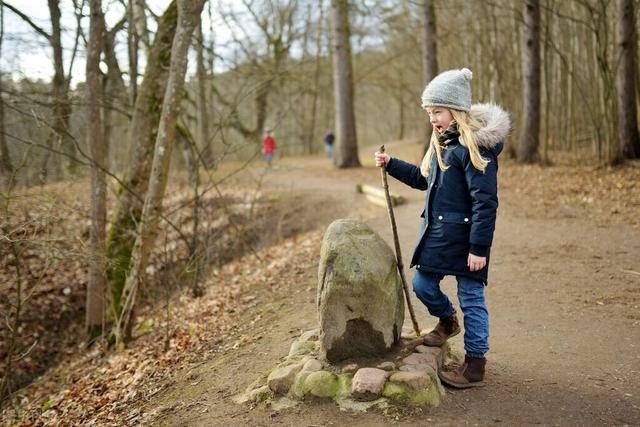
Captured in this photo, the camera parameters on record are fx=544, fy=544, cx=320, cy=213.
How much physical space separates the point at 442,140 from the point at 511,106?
55.2 ft

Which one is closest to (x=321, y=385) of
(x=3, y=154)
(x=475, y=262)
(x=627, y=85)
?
(x=475, y=262)

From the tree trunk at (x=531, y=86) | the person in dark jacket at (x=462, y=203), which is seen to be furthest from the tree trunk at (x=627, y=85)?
the person in dark jacket at (x=462, y=203)

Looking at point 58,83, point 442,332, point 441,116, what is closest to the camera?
point 441,116

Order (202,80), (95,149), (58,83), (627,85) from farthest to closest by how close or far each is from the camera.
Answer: (627,85) → (202,80) → (58,83) → (95,149)

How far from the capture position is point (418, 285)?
4168 mm

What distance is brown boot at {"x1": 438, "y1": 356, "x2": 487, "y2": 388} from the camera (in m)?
4.07

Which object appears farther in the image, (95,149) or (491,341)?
(95,149)

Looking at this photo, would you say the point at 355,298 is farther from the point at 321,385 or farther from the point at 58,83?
the point at 58,83

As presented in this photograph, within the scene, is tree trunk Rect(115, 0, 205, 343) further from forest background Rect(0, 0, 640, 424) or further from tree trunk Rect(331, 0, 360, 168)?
tree trunk Rect(331, 0, 360, 168)

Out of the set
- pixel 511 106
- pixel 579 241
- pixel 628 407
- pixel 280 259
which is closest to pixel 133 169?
pixel 280 259

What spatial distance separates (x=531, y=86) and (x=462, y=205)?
42.5 ft

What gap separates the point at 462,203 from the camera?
3.95m

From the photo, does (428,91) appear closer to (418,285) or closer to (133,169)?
(418,285)

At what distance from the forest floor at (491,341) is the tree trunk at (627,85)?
6.91ft
